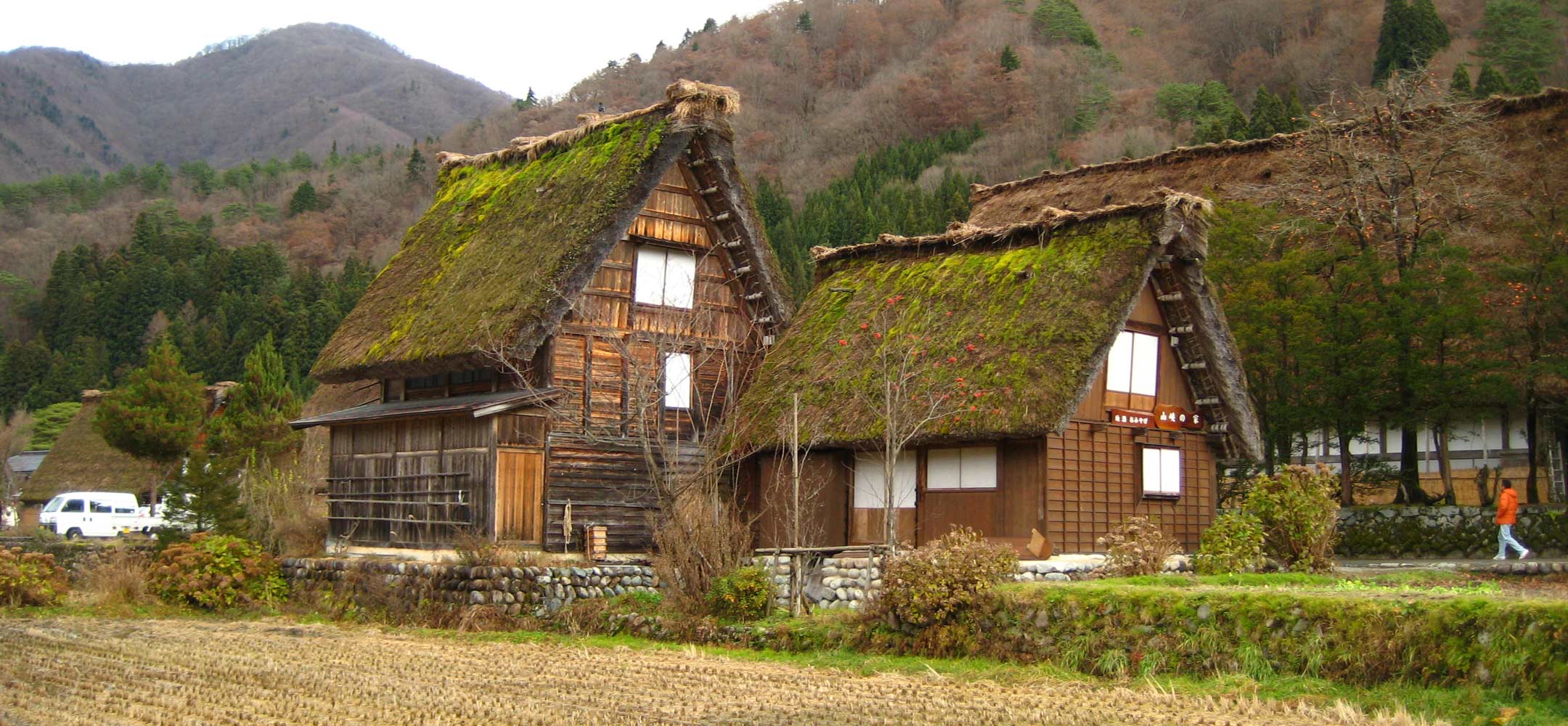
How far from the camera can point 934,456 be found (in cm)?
1988

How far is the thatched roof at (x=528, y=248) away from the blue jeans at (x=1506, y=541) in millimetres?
11467

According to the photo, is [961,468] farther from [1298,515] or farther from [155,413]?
[155,413]

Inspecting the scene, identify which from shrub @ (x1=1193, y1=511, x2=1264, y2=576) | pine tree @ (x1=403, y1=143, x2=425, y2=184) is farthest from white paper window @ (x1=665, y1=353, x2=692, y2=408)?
pine tree @ (x1=403, y1=143, x2=425, y2=184)

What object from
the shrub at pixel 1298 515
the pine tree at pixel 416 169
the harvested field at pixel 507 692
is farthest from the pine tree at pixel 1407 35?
the pine tree at pixel 416 169

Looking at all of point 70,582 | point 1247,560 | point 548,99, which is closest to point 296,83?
point 548,99

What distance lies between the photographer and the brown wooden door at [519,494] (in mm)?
20266

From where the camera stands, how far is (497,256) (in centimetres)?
2252

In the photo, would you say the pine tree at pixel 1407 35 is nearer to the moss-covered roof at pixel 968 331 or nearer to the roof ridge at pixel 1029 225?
the roof ridge at pixel 1029 225

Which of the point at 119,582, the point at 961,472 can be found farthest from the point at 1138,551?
the point at 119,582

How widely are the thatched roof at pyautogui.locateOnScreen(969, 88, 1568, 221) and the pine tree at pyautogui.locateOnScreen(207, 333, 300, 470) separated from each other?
17.6 m

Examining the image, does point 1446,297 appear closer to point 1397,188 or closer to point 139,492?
point 1397,188

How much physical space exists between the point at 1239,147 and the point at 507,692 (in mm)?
24323

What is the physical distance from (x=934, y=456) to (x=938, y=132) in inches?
2366

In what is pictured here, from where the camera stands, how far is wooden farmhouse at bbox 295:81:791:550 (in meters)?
20.5
